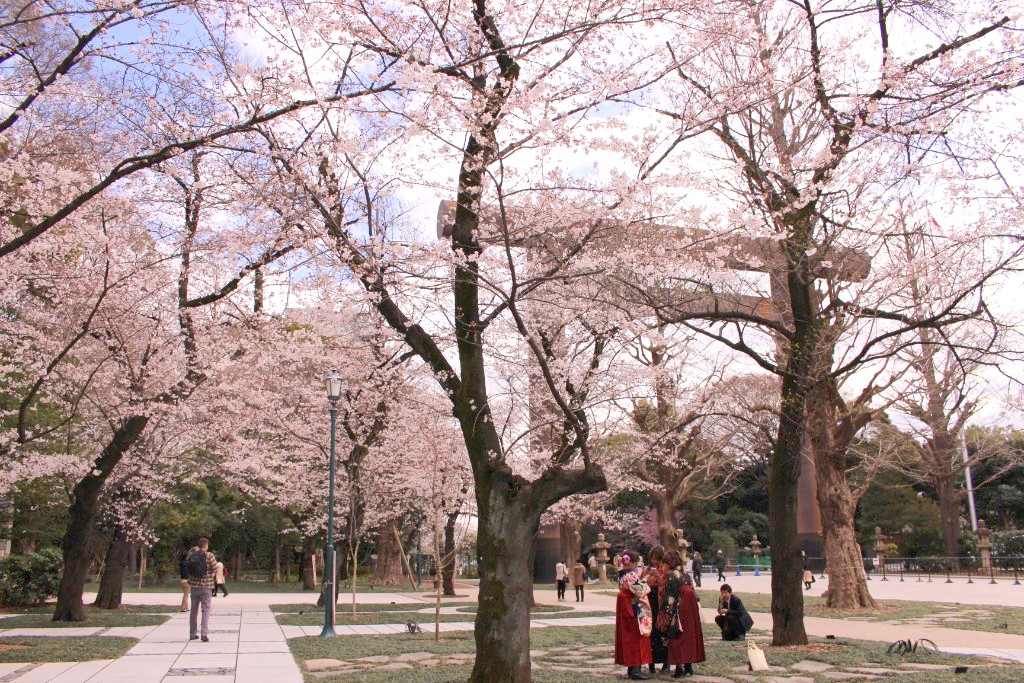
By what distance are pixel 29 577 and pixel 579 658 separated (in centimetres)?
1524

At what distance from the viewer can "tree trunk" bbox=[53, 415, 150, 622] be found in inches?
566

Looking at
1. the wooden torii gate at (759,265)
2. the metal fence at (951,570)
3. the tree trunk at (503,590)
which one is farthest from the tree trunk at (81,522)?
the metal fence at (951,570)

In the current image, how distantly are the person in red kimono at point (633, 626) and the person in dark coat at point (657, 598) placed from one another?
28 cm

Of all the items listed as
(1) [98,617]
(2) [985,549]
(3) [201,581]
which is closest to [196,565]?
(3) [201,581]

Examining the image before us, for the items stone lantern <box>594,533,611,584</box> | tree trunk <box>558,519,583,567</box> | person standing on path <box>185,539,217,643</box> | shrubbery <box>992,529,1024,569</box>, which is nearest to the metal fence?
shrubbery <box>992,529,1024,569</box>

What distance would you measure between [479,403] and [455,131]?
8.52 feet

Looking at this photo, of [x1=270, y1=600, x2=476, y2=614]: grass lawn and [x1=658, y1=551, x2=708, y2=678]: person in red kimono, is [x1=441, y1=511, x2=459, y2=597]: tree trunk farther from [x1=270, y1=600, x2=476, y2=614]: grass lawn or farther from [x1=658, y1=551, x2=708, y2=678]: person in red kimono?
[x1=658, y1=551, x2=708, y2=678]: person in red kimono

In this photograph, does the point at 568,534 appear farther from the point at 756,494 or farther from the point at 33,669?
the point at 33,669

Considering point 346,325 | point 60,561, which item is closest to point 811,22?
point 346,325

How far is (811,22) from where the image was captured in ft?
34.6

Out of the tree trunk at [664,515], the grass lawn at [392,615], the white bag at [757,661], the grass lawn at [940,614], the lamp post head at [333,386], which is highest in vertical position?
the lamp post head at [333,386]

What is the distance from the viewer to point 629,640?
8.51 m

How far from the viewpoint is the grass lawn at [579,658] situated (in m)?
8.23

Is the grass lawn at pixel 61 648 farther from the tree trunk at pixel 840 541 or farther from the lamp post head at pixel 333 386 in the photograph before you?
the tree trunk at pixel 840 541
